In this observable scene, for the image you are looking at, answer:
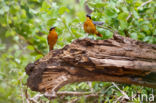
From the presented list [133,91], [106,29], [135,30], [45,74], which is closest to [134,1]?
[135,30]

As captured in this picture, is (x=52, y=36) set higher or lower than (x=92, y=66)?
higher

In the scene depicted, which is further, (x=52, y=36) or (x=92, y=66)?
(x=52, y=36)

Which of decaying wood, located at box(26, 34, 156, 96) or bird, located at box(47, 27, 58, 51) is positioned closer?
decaying wood, located at box(26, 34, 156, 96)

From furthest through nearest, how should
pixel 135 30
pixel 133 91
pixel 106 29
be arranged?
1. pixel 135 30
2. pixel 106 29
3. pixel 133 91

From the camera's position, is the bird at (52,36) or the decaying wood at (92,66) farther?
the bird at (52,36)

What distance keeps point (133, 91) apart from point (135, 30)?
106 centimetres

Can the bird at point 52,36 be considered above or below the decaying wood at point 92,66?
above

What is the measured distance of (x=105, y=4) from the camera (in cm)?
301

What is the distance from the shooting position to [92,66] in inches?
73.2

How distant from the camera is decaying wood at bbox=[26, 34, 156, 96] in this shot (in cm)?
182

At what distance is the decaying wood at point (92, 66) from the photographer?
5.96 feet

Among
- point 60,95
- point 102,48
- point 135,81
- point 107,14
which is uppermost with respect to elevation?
point 107,14

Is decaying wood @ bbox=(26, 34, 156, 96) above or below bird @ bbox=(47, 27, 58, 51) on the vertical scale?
below

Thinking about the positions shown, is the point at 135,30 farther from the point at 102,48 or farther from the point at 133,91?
the point at 102,48
